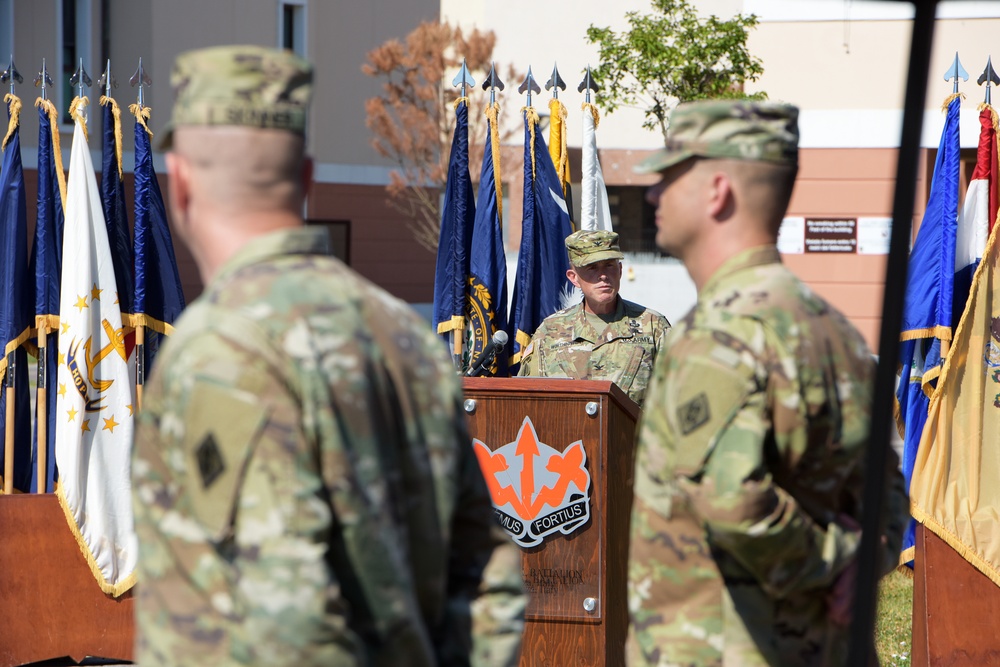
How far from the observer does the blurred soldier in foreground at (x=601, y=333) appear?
19.1 ft

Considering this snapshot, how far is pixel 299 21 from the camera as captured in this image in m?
20.9

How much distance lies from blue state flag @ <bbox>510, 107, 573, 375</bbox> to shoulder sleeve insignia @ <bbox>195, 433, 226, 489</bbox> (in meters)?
5.21

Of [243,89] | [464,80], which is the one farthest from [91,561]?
[243,89]

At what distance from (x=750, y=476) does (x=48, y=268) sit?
180 inches

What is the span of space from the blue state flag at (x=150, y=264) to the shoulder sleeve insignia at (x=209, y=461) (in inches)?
177

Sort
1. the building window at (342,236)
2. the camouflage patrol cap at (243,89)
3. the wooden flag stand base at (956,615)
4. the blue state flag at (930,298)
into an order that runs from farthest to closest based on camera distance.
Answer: the building window at (342,236) < the blue state flag at (930,298) < the wooden flag stand base at (956,615) < the camouflage patrol cap at (243,89)

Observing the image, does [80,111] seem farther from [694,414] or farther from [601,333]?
[694,414]

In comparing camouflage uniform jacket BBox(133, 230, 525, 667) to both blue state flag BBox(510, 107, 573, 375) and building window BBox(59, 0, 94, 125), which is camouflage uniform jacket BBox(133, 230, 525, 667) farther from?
building window BBox(59, 0, 94, 125)

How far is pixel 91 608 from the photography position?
18.4 ft

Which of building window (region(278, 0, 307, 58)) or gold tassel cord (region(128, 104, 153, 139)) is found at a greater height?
building window (region(278, 0, 307, 58))

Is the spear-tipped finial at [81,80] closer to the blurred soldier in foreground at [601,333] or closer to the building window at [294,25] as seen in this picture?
the blurred soldier in foreground at [601,333]

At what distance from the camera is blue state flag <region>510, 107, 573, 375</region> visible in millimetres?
6844

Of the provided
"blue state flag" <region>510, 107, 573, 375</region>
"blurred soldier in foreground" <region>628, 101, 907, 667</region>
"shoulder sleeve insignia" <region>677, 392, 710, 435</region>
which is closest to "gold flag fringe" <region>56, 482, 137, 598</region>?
"blue state flag" <region>510, 107, 573, 375</region>

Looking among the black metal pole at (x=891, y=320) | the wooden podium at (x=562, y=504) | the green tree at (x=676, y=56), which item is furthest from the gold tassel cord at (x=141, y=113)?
the green tree at (x=676, y=56)
